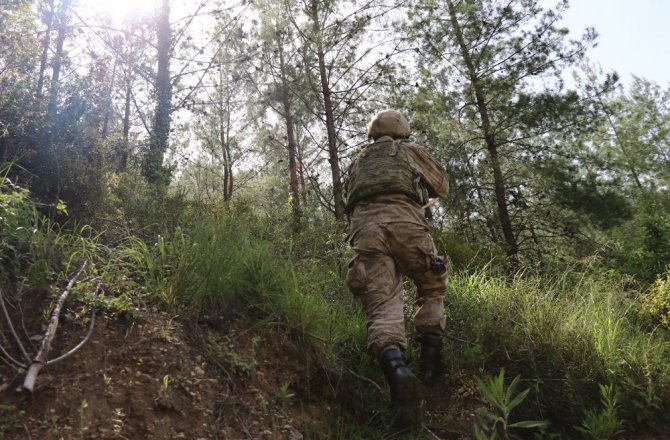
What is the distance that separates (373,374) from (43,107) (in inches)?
195

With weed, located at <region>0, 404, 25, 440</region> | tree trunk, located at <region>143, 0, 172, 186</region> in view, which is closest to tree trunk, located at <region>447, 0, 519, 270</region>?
tree trunk, located at <region>143, 0, 172, 186</region>

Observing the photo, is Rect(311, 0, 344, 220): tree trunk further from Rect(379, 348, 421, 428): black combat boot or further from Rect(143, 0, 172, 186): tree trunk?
Rect(379, 348, 421, 428): black combat boot

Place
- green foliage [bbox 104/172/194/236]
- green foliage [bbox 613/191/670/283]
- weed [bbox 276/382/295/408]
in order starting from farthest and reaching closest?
green foliage [bbox 613/191/670/283], green foliage [bbox 104/172/194/236], weed [bbox 276/382/295/408]

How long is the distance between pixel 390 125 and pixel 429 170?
0.48 metres

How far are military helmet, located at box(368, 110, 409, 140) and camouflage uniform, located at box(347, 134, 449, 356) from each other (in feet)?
1.28

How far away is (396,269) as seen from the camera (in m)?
3.21

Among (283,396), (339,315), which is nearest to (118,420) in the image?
(283,396)

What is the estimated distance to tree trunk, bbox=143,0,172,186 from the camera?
8875 millimetres

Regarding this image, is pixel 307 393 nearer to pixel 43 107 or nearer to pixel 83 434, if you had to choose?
pixel 83 434

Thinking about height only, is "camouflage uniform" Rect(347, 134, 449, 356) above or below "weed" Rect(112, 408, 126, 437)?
above

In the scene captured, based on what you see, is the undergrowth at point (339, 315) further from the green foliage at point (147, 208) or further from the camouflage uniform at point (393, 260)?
the green foliage at point (147, 208)

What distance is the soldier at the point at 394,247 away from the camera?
2906mm

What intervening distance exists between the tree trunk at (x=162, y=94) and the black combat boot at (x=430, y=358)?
710 cm

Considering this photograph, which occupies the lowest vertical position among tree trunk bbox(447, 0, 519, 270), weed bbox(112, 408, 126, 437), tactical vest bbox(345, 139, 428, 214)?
weed bbox(112, 408, 126, 437)
